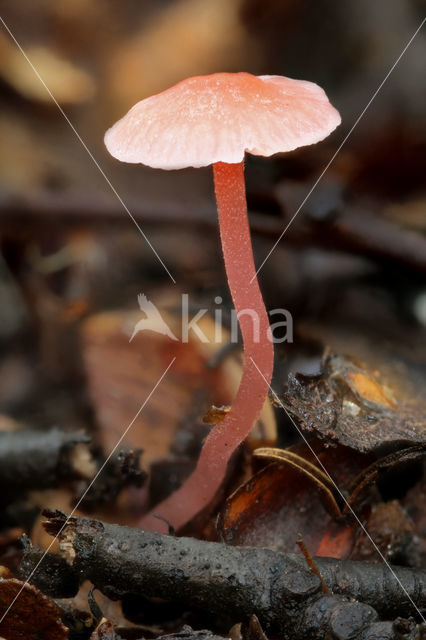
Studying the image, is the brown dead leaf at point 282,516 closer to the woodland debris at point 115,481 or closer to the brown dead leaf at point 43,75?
the woodland debris at point 115,481

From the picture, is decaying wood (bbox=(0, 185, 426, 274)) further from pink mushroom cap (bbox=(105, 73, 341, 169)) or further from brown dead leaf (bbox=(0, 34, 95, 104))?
pink mushroom cap (bbox=(105, 73, 341, 169))

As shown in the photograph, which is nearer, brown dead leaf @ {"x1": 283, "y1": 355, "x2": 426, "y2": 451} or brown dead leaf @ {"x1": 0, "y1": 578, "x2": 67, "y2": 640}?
brown dead leaf @ {"x1": 0, "y1": 578, "x2": 67, "y2": 640}

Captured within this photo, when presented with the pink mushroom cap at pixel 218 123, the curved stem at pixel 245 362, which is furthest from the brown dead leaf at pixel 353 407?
the pink mushroom cap at pixel 218 123

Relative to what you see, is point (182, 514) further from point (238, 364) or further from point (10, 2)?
point (10, 2)

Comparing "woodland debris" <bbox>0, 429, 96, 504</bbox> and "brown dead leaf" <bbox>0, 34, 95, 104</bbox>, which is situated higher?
"brown dead leaf" <bbox>0, 34, 95, 104</bbox>

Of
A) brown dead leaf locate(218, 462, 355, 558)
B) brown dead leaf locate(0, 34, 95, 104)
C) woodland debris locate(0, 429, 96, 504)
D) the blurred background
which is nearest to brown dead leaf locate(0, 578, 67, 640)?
brown dead leaf locate(218, 462, 355, 558)

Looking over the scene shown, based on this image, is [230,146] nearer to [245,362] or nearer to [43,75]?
[245,362]
